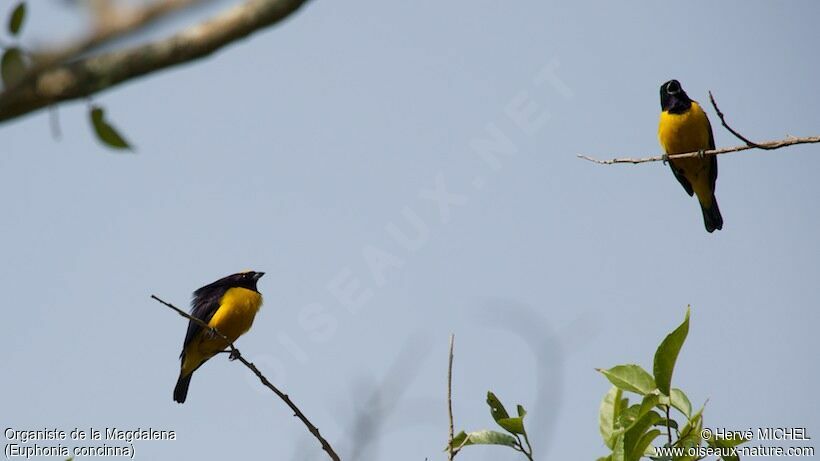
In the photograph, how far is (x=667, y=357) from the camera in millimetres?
3049

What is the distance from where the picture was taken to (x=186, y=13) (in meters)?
1.03

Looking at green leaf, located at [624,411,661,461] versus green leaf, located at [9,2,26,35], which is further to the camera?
green leaf, located at [624,411,661,461]

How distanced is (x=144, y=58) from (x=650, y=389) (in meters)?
→ 2.41

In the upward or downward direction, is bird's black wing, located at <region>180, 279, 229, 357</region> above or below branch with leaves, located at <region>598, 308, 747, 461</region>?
above

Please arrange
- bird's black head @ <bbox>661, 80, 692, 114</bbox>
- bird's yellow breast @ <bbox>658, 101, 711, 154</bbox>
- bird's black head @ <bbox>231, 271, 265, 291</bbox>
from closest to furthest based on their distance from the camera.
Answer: bird's black head @ <bbox>231, 271, 265, 291</bbox>, bird's yellow breast @ <bbox>658, 101, 711, 154</bbox>, bird's black head @ <bbox>661, 80, 692, 114</bbox>

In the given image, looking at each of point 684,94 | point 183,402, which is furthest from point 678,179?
point 183,402

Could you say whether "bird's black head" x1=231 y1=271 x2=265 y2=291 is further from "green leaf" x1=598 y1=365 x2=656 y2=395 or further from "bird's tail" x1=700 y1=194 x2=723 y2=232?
"green leaf" x1=598 y1=365 x2=656 y2=395

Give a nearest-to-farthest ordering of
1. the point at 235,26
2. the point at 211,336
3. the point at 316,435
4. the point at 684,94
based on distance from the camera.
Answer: the point at 235,26, the point at 316,435, the point at 211,336, the point at 684,94

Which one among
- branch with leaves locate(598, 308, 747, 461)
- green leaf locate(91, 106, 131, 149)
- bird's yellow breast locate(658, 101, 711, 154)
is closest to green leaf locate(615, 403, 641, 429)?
branch with leaves locate(598, 308, 747, 461)

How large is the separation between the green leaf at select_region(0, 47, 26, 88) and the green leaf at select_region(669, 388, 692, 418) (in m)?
2.46

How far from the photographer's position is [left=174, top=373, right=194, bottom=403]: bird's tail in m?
8.31

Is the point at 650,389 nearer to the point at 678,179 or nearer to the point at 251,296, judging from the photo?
the point at 251,296

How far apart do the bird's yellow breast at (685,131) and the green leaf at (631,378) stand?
226 inches

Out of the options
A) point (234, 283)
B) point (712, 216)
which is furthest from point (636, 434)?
point (712, 216)
